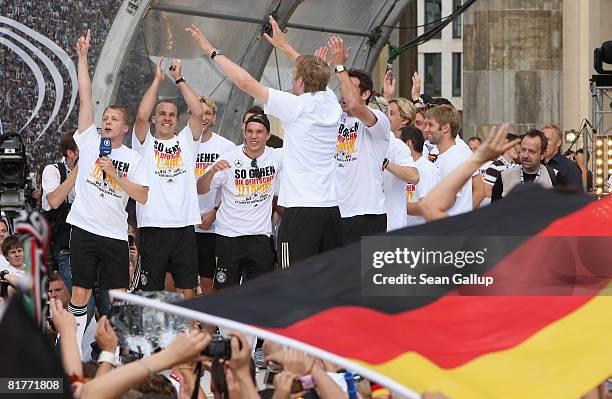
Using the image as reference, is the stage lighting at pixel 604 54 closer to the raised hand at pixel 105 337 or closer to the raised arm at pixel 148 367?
the raised hand at pixel 105 337

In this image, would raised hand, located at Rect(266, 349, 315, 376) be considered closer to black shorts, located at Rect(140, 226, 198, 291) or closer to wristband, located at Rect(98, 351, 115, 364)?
wristband, located at Rect(98, 351, 115, 364)

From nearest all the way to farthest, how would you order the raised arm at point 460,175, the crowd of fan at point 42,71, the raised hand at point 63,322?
A: the raised hand at point 63,322 < the raised arm at point 460,175 < the crowd of fan at point 42,71

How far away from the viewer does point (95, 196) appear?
12.0 metres

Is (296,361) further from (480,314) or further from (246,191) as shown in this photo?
(246,191)

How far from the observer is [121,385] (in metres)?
5.53

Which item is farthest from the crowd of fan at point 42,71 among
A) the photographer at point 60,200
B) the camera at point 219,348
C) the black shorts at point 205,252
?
the camera at point 219,348

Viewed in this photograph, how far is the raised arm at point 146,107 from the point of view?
489 inches

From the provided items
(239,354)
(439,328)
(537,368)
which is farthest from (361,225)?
(239,354)

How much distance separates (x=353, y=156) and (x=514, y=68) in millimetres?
18050

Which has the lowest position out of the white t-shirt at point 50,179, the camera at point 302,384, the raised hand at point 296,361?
the camera at point 302,384

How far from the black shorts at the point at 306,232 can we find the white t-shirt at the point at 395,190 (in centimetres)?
147

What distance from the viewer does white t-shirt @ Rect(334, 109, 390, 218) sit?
460 inches

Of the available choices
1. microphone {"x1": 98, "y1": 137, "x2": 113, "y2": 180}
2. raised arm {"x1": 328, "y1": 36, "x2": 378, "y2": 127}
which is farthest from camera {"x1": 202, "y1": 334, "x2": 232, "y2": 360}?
microphone {"x1": 98, "y1": 137, "x2": 113, "y2": 180}

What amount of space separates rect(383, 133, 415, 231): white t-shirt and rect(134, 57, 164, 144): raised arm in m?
1.99
